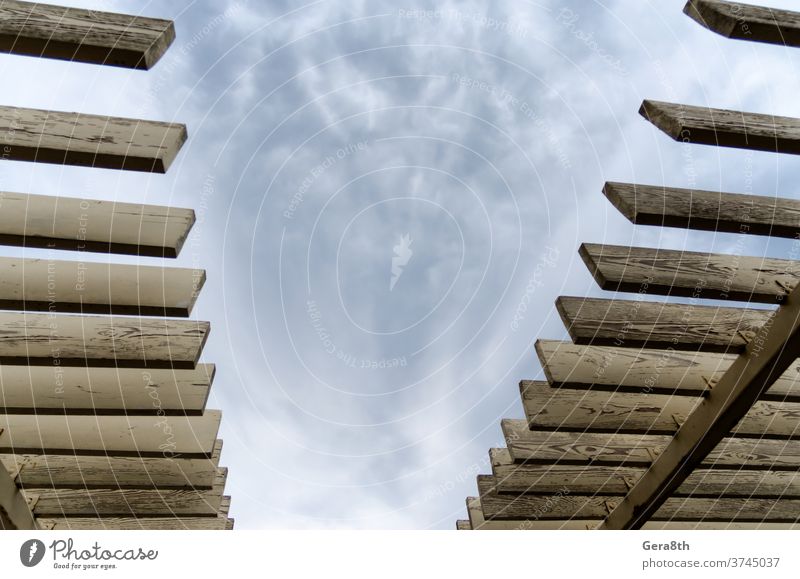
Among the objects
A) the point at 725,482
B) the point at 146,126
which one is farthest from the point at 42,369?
the point at 725,482

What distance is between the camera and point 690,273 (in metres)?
3.59

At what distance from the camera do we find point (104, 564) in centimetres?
222

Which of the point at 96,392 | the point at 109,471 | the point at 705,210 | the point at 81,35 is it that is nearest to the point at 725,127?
the point at 705,210

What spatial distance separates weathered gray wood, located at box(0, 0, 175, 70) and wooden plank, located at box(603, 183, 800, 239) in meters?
2.74

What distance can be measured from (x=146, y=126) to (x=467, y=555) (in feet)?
8.78

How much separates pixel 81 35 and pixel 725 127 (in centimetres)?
334

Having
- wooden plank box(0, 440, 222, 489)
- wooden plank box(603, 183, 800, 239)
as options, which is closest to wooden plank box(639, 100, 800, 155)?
wooden plank box(603, 183, 800, 239)

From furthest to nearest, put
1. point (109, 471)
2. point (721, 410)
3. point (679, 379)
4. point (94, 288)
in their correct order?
point (109, 471) → point (679, 379) → point (721, 410) → point (94, 288)

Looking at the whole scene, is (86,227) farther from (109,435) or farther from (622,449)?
(622,449)

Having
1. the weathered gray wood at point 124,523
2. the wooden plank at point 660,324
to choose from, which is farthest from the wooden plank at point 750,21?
the weathered gray wood at point 124,523

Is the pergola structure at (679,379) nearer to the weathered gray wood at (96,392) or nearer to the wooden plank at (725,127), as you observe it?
the wooden plank at (725,127)

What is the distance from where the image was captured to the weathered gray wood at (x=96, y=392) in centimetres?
373

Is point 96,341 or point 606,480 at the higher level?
point 96,341

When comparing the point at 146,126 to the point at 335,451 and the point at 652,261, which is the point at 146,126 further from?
the point at 335,451
